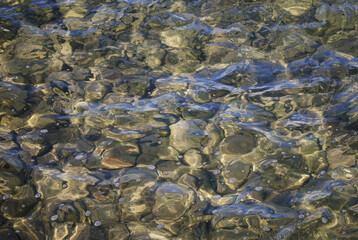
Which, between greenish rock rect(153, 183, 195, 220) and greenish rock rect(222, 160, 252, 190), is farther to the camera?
greenish rock rect(222, 160, 252, 190)

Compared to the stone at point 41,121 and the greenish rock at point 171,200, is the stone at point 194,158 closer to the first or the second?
the greenish rock at point 171,200

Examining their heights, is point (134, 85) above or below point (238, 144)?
above

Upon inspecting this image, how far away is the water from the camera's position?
124 inches

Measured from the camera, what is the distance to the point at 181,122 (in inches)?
163

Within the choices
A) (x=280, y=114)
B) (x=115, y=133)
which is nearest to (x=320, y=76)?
(x=280, y=114)

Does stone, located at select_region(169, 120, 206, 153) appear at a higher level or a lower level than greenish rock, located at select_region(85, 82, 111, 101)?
lower

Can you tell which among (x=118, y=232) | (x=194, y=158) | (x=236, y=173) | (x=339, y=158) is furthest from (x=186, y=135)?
(x=339, y=158)

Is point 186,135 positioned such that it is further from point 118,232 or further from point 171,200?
point 118,232

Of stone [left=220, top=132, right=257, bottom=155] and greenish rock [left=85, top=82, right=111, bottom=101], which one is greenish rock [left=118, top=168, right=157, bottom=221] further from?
greenish rock [left=85, top=82, right=111, bottom=101]

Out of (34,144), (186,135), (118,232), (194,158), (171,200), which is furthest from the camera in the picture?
(186,135)

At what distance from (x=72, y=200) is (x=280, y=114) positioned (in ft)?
8.23

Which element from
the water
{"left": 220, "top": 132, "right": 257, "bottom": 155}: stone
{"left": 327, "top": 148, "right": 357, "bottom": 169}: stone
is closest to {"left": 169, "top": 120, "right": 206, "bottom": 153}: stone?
the water

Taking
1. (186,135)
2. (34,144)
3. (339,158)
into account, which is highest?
(34,144)

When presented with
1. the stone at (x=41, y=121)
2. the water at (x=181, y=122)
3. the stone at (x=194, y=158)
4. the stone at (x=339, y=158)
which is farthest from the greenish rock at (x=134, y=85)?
the stone at (x=339, y=158)
